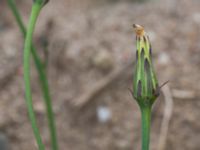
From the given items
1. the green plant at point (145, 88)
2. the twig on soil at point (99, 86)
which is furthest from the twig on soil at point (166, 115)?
the green plant at point (145, 88)

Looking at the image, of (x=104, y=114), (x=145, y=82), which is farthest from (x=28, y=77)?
(x=104, y=114)

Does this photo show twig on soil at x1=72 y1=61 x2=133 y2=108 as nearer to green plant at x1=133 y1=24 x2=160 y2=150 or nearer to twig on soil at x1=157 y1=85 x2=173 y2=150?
twig on soil at x1=157 y1=85 x2=173 y2=150

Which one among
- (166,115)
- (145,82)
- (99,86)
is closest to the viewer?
(145,82)

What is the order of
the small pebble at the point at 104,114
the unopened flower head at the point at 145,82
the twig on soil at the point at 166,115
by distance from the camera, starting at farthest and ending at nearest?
the small pebble at the point at 104,114 < the twig on soil at the point at 166,115 < the unopened flower head at the point at 145,82

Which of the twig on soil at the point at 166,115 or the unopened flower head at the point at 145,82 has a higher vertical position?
the unopened flower head at the point at 145,82

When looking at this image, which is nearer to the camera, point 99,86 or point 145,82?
point 145,82

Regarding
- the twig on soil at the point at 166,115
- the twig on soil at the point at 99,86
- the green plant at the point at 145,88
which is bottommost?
the twig on soil at the point at 166,115

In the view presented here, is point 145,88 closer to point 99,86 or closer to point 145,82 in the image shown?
point 145,82

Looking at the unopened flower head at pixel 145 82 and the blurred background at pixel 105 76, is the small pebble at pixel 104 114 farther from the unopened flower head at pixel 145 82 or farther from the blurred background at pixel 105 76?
the unopened flower head at pixel 145 82

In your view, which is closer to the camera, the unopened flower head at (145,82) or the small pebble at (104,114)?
the unopened flower head at (145,82)
